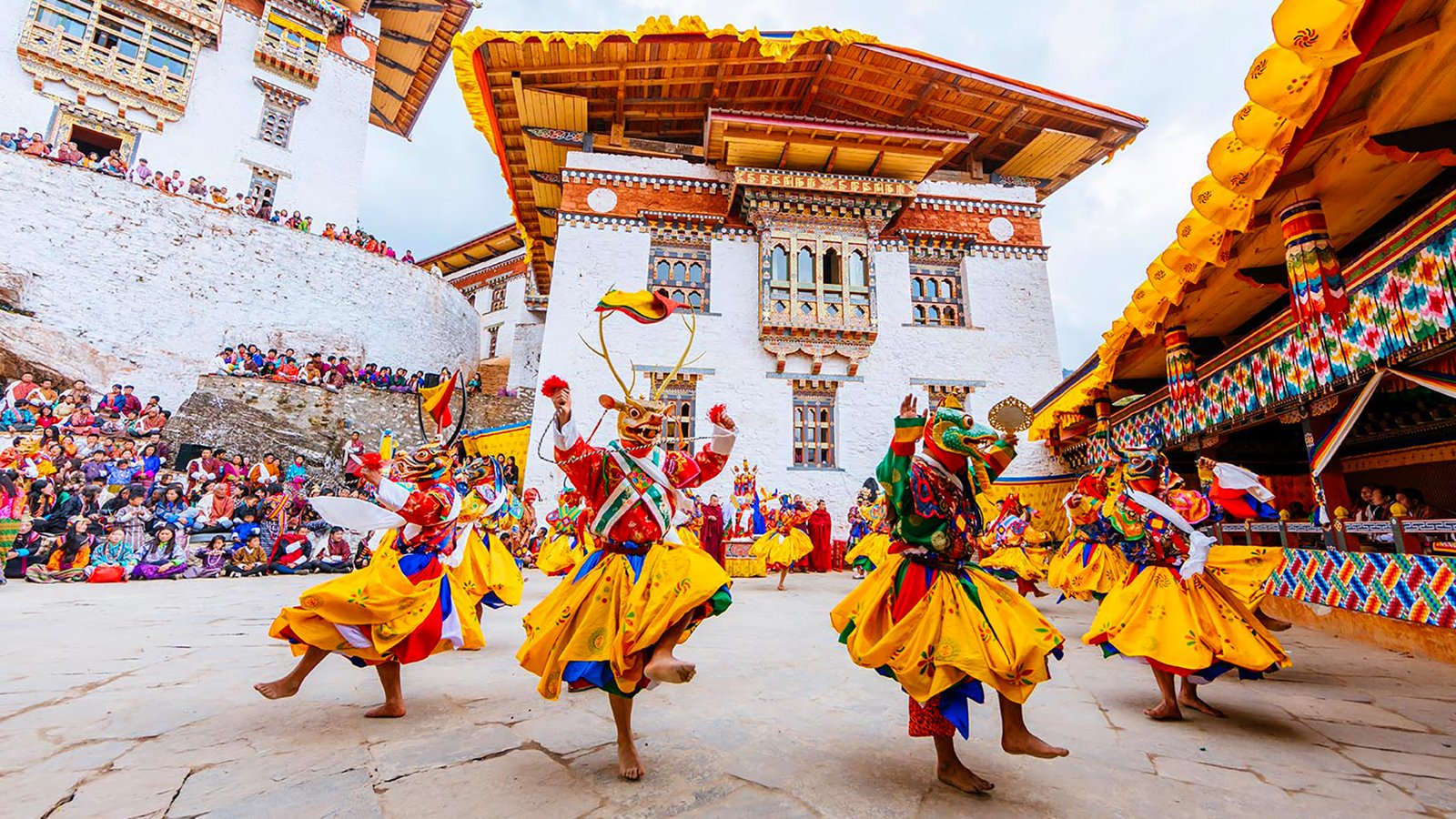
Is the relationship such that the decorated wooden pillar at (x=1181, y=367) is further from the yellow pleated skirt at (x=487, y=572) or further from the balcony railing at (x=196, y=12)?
the balcony railing at (x=196, y=12)

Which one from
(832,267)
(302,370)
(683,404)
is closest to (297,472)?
(302,370)

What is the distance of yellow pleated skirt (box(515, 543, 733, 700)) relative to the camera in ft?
8.30

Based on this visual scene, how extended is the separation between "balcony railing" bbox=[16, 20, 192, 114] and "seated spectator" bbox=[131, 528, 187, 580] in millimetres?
19853

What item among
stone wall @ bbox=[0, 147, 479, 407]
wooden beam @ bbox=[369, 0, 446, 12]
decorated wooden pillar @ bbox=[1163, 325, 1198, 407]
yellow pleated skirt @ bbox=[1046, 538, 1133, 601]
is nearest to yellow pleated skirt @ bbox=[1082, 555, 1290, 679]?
yellow pleated skirt @ bbox=[1046, 538, 1133, 601]

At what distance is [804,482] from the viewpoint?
45.7 ft

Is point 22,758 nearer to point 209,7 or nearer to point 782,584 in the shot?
point 782,584

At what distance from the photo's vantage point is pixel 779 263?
49.1ft

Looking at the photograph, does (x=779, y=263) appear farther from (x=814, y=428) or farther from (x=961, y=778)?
(x=961, y=778)

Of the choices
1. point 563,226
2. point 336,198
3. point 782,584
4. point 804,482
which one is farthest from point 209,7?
point 782,584

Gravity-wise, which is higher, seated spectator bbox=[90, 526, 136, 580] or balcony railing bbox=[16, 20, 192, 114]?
balcony railing bbox=[16, 20, 192, 114]

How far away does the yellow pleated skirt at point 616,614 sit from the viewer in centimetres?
253

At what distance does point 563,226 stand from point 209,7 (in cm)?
1986

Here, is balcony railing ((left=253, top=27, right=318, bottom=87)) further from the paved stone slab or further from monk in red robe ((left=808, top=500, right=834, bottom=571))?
the paved stone slab

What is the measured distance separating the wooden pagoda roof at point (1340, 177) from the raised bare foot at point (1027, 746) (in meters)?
3.50
